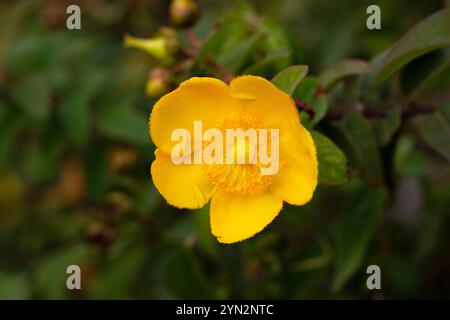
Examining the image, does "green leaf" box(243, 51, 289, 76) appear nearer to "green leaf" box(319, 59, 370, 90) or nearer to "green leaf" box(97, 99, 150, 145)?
"green leaf" box(319, 59, 370, 90)

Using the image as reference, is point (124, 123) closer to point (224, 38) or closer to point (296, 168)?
point (224, 38)

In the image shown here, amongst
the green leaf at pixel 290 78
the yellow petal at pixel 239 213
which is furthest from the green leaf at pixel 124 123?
the green leaf at pixel 290 78

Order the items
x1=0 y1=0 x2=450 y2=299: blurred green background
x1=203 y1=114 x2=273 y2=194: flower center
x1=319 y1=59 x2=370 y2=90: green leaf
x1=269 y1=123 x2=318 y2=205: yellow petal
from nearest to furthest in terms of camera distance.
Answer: x1=269 y1=123 x2=318 y2=205: yellow petal
x1=203 y1=114 x2=273 y2=194: flower center
x1=319 y1=59 x2=370 y2=90: green leaf
x1=0 y1=0 x2=450 y2=299: blurred green background

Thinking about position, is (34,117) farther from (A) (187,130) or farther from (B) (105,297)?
(A) (187,130)

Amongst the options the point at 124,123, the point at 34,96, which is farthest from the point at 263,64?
the point at 34,96

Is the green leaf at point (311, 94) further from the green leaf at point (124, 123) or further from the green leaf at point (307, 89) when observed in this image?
the green leaf at point (124, 123)

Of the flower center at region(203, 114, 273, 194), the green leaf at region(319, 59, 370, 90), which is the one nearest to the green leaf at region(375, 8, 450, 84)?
the green leaf at region(319, 59, 370, 90)
